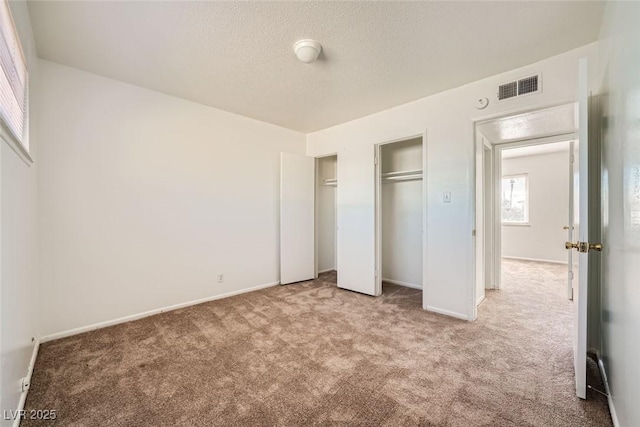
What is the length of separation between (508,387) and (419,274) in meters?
2.36

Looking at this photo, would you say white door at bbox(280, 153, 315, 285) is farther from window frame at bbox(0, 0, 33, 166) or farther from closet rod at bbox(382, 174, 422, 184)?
window frame at bbox(0, 0, 33, 166)

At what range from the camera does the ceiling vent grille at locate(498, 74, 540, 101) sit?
2.39 metres

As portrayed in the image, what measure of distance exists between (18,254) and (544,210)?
8.34m

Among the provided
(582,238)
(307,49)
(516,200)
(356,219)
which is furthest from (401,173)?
(516,200)

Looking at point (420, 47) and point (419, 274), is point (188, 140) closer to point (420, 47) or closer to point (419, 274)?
point (420, 47)

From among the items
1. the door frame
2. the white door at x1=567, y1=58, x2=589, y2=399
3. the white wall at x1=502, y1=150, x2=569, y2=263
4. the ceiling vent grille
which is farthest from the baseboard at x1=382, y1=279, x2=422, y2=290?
the white wall at x1=502, y1=150, x2=569, y2=263

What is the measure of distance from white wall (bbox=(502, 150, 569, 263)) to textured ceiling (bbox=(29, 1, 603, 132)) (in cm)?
489

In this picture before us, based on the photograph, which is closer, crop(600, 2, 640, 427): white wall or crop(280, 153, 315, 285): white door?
crop(600, 2, 640, 427): white wall

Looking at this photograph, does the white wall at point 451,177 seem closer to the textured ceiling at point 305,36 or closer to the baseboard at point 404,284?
the textured ceiling at point 305,36

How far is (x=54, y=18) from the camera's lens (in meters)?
1.88

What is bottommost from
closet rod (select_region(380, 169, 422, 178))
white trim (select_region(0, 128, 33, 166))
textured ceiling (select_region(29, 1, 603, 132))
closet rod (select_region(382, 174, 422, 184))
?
white trim (select_region(0, 128, 33, 166))

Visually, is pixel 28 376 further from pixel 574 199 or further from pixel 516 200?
pixel 516 200

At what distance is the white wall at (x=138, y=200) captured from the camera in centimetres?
247

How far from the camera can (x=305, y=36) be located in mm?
2047
